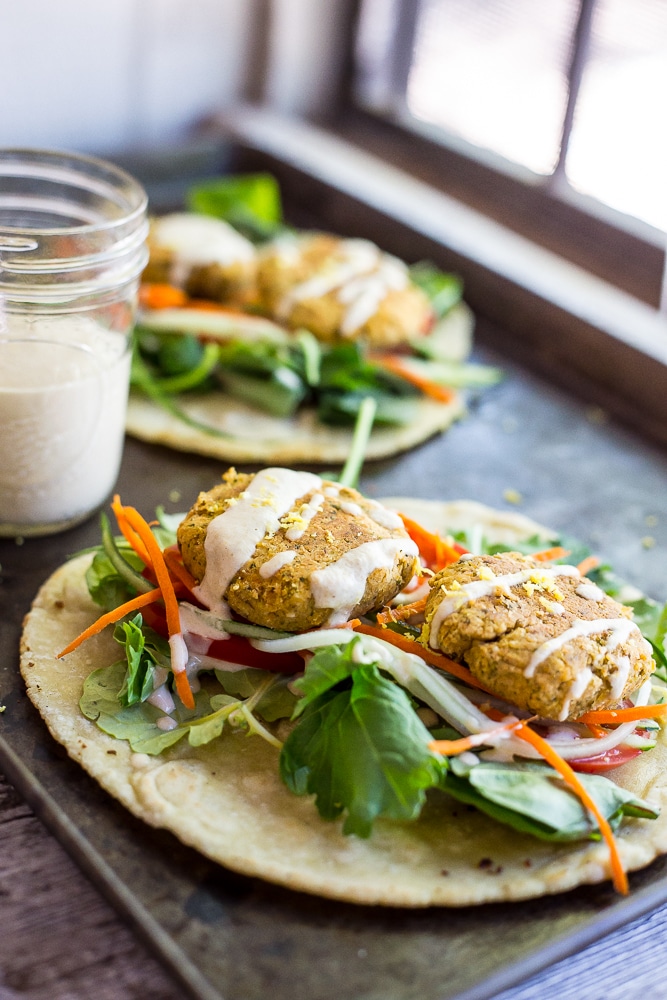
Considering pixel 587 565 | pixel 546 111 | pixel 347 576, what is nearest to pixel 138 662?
pixel 347 576

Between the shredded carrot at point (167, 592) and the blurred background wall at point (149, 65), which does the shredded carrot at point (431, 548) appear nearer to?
the shredded carrot at point (167, 592)

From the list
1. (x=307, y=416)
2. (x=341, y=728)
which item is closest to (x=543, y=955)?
(x=341, y=728)

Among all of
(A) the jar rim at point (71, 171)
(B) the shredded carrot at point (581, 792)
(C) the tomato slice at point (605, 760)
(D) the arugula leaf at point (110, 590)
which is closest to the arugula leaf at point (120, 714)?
(D) the arugula leaf at point (110, 590)

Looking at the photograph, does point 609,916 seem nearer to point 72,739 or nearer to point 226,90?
point 72,739

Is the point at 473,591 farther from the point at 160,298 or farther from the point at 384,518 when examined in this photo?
the point at 160,298

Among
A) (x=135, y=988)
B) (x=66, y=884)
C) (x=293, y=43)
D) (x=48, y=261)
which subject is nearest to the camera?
(x=135, y=988)

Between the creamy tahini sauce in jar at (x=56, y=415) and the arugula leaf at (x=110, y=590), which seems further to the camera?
the creamy tahini sauce in jar at (x=56, y=415)

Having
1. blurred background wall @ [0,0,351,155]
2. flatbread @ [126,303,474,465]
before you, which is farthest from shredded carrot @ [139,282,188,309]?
blurred background wall @ [0,0,351,155]
